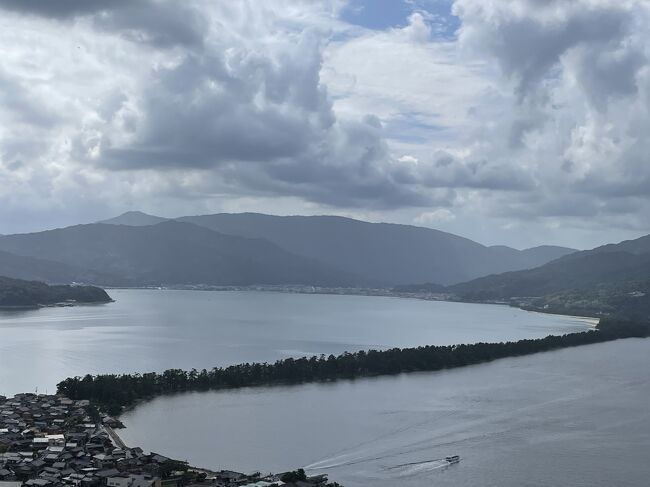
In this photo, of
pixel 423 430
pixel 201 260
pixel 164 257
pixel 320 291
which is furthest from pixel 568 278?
pixel 423 430

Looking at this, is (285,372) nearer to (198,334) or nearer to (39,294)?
(198,334)

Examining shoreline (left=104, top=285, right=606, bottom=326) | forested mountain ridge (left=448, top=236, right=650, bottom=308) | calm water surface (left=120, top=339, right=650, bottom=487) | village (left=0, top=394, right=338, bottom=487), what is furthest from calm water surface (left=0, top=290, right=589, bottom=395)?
shoreline (left=104, top=285, right=606, bottom=326)

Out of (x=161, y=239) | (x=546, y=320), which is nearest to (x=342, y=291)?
(x=161, y=239)

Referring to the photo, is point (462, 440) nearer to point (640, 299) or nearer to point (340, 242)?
point (640, 299)

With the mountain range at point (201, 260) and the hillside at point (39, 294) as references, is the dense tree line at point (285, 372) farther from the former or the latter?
the mountain range at point (201, 260)

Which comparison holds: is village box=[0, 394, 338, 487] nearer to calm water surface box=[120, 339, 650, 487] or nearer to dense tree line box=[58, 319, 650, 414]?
calm water surface box=[120, 339, 650, 487]

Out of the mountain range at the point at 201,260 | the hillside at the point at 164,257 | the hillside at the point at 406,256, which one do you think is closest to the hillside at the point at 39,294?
the mountain range at the point at 201,260
